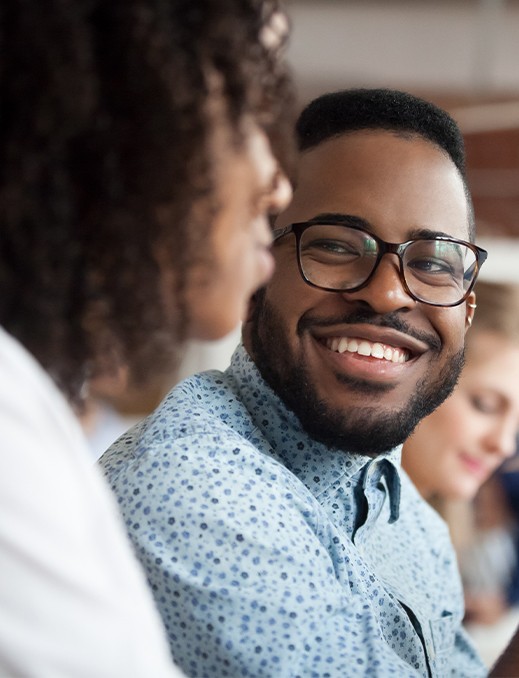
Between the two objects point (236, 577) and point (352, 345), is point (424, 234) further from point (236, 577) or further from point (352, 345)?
point (236, 577)

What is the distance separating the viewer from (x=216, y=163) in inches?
29.5

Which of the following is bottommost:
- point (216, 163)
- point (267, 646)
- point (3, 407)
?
point (267, 646)

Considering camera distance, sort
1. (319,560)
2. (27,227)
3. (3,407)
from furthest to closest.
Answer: (319,560) < (27,227) < (3,407)

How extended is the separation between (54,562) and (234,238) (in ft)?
1.06

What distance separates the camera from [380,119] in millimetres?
1215

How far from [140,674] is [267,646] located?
0.95 feet

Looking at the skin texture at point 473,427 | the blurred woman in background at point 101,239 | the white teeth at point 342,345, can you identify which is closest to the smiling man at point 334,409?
the white teeth at point 342,345

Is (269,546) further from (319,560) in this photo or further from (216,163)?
(216,163)

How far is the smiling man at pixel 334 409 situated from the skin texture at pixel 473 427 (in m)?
0.94

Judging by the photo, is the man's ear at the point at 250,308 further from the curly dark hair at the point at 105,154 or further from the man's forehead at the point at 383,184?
the curly dark hair at the point at 105,154

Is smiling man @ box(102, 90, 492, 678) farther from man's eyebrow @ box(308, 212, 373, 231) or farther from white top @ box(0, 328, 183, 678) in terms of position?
white top @ box(0, 328, 183, 678)

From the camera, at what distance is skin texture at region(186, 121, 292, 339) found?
774 millimetres

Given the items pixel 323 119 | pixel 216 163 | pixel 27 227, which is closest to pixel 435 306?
pixel 323 119

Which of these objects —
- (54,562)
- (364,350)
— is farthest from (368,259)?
(54,562)
